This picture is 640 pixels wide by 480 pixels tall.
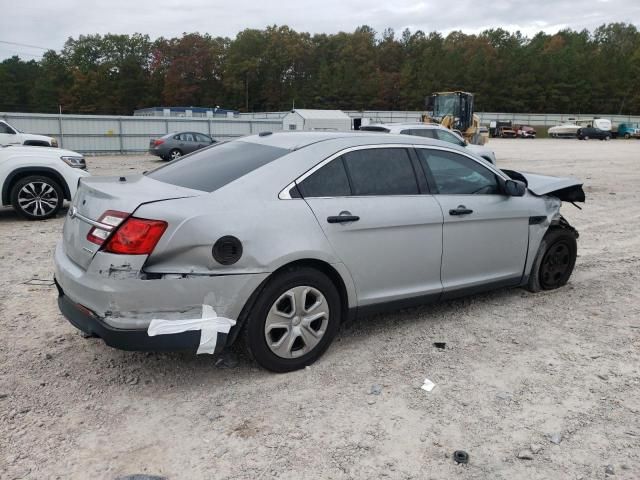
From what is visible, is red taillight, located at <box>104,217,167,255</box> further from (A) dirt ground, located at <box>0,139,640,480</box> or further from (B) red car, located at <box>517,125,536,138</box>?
(B) red car, located at <box>517,125,536,138</box>

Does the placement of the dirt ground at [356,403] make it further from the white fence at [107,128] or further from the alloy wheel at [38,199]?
the white fence at [107,128]

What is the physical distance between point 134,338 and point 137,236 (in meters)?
0.59

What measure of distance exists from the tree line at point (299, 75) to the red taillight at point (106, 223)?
311 ft

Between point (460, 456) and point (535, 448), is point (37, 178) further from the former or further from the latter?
point (535, 448)

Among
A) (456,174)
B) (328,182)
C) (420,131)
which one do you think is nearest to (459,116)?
(420,131)

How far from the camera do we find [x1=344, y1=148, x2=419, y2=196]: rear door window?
13.0 ft

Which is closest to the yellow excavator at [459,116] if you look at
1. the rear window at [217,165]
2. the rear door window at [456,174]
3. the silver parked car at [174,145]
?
the silver parked car at [174,145]

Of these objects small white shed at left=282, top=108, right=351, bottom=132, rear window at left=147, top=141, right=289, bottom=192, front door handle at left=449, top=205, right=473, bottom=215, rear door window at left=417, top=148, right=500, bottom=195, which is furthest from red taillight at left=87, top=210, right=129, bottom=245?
small white shed at left=282, top=108, right=351, bottom=132

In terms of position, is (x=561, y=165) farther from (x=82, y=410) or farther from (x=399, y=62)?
(x=399, y=62)

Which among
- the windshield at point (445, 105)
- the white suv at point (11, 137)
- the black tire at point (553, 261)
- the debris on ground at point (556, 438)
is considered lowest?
the debris on ground at point (556, 438)

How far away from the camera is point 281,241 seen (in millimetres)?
3408

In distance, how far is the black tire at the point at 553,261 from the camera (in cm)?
530

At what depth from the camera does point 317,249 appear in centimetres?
356

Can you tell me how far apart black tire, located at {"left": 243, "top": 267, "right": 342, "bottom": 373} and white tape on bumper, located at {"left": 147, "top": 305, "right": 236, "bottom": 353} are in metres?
0.17
